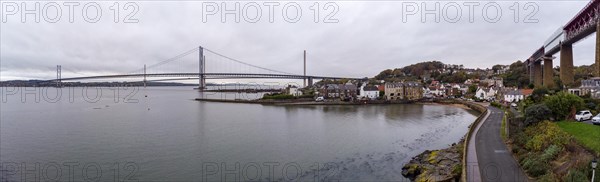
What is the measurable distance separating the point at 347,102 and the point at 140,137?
25.5 metres

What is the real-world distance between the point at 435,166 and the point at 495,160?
1662 millimetres

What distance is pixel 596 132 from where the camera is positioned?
8.66 m

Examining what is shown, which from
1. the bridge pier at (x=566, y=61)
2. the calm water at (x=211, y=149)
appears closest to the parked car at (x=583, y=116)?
the calm water at (x=211, y=149)

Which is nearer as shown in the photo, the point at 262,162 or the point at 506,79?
the point at 262,162

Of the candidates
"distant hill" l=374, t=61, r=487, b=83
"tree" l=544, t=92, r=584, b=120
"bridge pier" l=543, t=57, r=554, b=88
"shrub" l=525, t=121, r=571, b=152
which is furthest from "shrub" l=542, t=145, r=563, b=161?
"distant hill" l=374, t=61, r=487, b=83

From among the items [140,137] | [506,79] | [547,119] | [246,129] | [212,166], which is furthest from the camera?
[506,79]

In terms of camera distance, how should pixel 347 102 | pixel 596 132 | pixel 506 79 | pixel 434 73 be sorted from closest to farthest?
pixel 596 132 < pixel 347 102 < pixel 506 79 < pixel 434 73

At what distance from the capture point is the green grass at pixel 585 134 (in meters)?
7.49

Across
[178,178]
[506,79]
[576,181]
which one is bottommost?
[178,178]

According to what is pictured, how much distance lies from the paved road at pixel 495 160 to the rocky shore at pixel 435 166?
24.4 inches

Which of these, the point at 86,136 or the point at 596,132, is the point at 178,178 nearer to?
the point at 86,136

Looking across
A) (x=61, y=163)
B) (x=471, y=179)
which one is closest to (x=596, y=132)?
(x=471, y=179)

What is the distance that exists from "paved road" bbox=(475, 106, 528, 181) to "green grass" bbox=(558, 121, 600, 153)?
1.53 meters

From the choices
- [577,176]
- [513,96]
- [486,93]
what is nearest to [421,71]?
[486,93]
